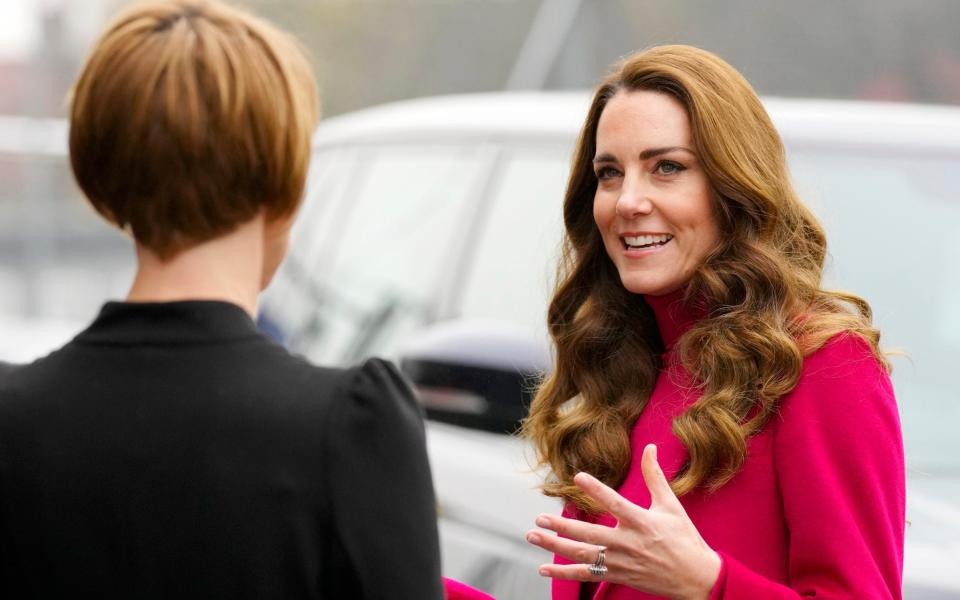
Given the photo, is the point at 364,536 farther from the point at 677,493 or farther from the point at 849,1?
the point at 849,1

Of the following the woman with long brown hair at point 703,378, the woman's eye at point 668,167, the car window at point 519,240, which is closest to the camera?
the woman with long brown hair at point 703,378

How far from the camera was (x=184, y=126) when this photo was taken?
1.69 m

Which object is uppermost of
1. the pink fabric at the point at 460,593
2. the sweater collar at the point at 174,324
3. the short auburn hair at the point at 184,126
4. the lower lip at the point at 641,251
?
the lower lip at the point at 641,251

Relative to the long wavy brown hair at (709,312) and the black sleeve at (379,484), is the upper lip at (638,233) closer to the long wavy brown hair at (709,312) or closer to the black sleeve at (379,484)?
the long wavy brown hair at (709,312)

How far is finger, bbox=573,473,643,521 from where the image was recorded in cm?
208

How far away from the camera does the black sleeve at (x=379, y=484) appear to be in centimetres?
165

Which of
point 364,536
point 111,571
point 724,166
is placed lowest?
point 111,571

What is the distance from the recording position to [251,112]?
1.72 m

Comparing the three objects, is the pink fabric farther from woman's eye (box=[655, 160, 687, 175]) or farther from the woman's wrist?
woman's eye (box=[655, 160, 687, 175])

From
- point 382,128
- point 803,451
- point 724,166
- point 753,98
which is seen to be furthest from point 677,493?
point 382,128

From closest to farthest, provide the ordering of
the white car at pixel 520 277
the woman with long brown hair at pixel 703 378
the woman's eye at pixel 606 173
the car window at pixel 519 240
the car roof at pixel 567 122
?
the woman with long brown hair at pixel 703 378 < the woman's eye at pixel 606 173 < the white car at pixel 520 277 < the car roof at pixel 567 122 < the car window at pixel 519 240

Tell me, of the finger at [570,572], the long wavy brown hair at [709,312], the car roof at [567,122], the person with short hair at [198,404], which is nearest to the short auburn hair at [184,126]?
the person with short hair at [198,404]

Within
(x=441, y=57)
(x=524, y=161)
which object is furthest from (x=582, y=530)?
(x=441, y=57)

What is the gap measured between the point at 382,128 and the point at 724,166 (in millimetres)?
2451
